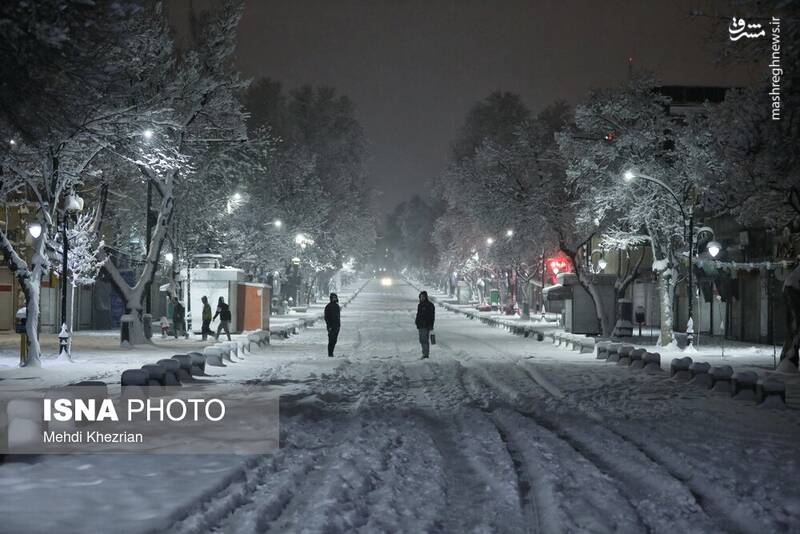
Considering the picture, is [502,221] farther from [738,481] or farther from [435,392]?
[738,481]

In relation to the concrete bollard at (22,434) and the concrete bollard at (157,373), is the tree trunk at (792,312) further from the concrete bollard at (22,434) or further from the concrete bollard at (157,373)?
the concrete bollard at (22,434)

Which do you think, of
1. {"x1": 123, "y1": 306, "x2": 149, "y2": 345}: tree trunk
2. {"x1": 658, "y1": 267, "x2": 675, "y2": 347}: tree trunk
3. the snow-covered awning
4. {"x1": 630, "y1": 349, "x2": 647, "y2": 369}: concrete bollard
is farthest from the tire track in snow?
the snow-covered awning

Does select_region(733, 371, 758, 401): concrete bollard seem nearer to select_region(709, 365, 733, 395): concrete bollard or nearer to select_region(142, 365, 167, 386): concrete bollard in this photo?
select_region(709, 365, 733, 395): concrete bollard

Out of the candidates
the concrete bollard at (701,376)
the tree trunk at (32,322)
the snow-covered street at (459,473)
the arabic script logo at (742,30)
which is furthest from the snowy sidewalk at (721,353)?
the tree trunk at (32,322)

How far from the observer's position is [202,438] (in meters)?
11.6

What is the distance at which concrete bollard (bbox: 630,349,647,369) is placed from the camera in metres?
22.9

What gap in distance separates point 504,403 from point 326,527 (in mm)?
8901

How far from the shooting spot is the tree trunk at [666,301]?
103 feet

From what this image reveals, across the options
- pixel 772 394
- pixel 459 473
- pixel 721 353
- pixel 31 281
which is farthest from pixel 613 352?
pixel 459 473

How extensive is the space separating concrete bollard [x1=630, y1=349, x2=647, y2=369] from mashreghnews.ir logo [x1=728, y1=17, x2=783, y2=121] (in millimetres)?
7812

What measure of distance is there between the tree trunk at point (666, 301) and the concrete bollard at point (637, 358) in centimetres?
853

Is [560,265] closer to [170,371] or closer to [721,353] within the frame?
[721,353]

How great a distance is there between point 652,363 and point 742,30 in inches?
366

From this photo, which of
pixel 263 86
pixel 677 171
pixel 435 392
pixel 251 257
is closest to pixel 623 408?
pixel 435 392
